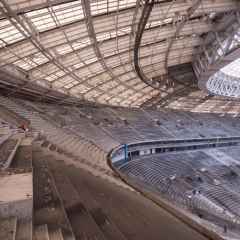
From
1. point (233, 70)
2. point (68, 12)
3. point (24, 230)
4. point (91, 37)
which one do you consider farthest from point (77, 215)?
point (233, 70)

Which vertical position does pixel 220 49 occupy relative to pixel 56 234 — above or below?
above

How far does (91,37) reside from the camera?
17.3 meters

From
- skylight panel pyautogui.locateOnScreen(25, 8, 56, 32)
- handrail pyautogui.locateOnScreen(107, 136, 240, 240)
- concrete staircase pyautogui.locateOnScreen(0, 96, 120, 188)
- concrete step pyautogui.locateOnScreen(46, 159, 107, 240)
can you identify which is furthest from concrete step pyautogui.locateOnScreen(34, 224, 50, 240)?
skylight panel pyautogui.locateOnScreen(25, 8, 56, 32)

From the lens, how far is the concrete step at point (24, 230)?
3.87 metres

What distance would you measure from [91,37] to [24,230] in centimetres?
1484

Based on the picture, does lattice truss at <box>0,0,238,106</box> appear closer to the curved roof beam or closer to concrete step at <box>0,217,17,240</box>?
the curved roof beam

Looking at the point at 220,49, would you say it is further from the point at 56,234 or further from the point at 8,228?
the point at 8,228

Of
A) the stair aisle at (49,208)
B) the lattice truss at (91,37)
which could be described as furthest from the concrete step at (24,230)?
the lattice truss at (91,37)

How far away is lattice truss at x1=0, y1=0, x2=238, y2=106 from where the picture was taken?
13516 mm

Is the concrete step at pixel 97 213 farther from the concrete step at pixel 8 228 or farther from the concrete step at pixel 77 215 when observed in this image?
the concrete step at pixel 8 228

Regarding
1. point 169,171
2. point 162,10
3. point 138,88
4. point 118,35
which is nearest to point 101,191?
point 162,10

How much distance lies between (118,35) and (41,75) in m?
6.94

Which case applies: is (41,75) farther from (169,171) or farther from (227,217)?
(227,217)

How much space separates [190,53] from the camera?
2556 cm
